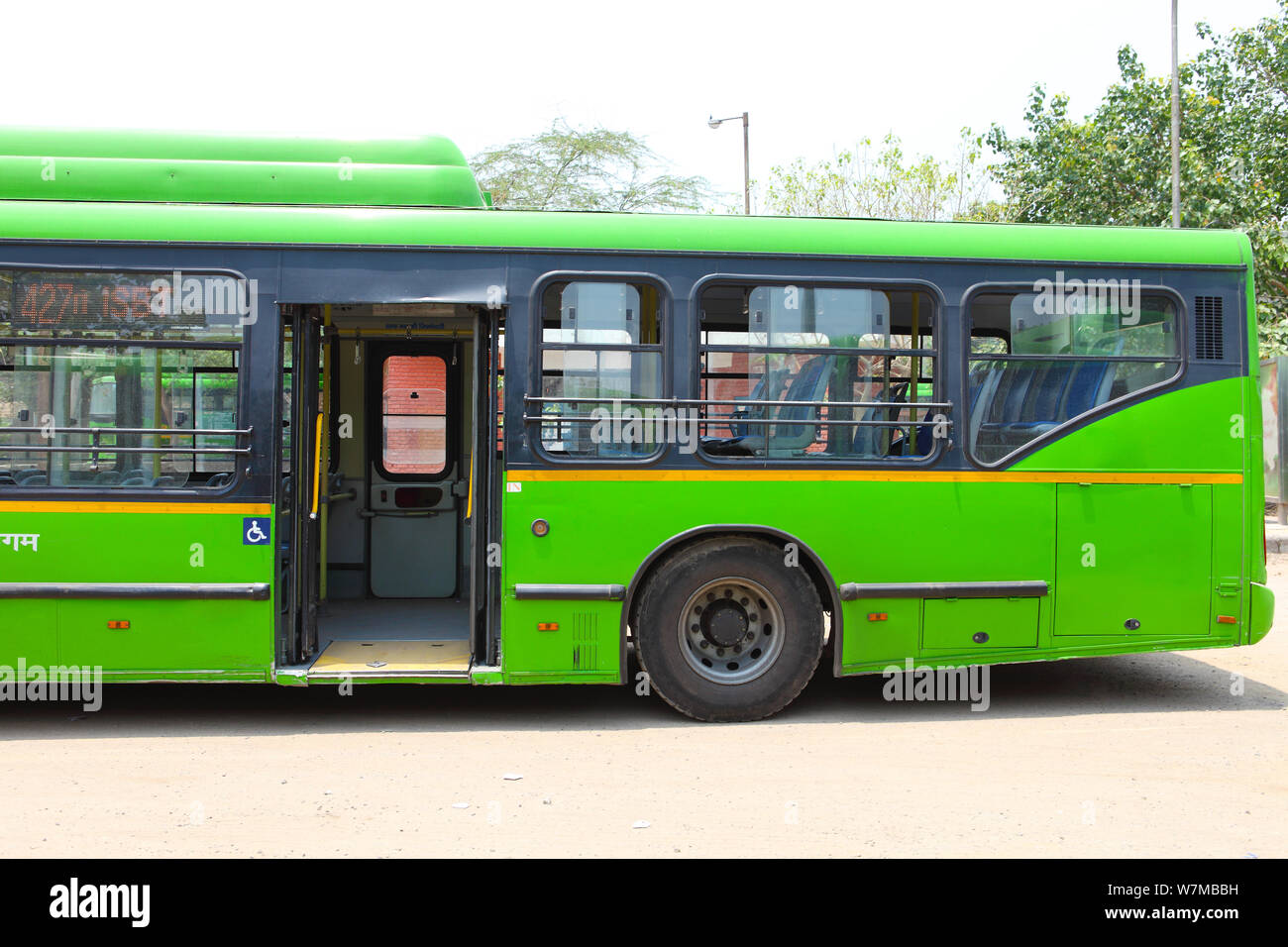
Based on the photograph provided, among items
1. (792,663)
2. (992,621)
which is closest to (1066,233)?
(992,621)

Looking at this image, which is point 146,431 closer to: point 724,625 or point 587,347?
point 587,347

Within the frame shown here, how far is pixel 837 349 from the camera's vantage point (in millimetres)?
6441

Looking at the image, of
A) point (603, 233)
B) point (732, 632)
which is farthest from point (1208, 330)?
point (603, 233)

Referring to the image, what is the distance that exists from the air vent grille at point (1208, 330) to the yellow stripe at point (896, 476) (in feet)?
2.42

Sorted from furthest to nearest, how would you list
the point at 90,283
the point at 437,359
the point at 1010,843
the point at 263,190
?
1. the point at 437,359
2. the point at 263,190
3. the point at 90,283
4. the point at 1010,843

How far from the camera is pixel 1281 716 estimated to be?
6.66m

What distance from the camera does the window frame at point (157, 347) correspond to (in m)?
6.02

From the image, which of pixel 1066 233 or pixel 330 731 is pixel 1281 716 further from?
pixel 330 731

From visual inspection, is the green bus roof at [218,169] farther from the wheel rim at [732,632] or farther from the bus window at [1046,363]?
the bus window at [1046,363]

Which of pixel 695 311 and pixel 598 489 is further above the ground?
pixel 695 311

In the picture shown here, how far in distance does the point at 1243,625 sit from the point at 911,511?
2.16 meters

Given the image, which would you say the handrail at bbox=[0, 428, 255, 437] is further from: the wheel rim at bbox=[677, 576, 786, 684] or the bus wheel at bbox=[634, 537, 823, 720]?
the wheel rim at bbox=[677, 576, 786, 684]

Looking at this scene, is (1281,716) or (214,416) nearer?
(214,416)

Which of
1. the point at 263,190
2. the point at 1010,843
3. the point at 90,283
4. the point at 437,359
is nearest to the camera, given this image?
the point at 1010,843
